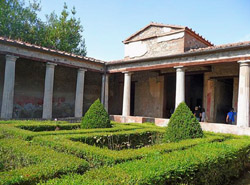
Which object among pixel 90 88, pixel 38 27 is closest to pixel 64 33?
pixel 38 27

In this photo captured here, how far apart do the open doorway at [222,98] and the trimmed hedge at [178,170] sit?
8668mm

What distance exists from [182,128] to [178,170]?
2797 millimetres

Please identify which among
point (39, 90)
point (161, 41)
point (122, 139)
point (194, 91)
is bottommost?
point (122, 139)

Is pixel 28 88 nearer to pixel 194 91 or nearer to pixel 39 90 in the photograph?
pixel 39 90

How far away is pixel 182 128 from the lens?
5.66m

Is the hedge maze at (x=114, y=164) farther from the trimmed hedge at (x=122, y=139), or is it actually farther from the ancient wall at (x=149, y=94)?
the ancient wall at (x=149, y=94)

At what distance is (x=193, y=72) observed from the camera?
13.6 meters

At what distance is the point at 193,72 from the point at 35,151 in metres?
11.6

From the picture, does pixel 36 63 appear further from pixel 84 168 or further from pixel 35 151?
pixel 84 168

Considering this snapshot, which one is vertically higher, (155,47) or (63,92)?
(155,47)

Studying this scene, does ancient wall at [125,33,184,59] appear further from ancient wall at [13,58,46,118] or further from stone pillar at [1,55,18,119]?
stone pillar at [1,55,18,119]

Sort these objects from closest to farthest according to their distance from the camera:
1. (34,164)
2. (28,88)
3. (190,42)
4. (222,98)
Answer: (34,164)
(190,42)
(28,88)
(222,98)

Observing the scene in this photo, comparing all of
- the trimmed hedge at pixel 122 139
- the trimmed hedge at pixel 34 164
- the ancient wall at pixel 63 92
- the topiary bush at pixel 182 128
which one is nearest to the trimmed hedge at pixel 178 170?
the trimmed hedge at pixel 34 164

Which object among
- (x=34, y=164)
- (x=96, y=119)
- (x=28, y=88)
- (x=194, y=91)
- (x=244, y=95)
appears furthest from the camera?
(x=194, y=91)
